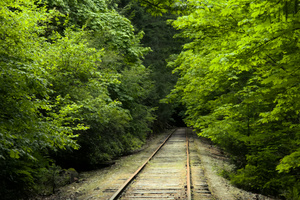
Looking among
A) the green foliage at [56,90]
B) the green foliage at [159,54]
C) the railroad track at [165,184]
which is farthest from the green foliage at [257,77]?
the green foliage at [159,54]

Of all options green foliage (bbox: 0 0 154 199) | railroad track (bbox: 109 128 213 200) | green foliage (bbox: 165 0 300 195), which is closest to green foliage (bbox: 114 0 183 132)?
green foliage (bbox: 0 0 154 199)

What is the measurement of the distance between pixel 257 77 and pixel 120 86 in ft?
32.9

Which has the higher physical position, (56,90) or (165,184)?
(56,90)

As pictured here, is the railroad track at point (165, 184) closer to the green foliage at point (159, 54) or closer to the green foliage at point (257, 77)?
the green foliage at point (257, 77)

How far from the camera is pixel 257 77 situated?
8219 mm

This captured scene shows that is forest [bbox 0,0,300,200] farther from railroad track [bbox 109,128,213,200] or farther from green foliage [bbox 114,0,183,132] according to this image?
green foliage [bbox 114,0,183,132]

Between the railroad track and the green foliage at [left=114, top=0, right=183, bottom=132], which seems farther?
the green foliage at [left=114, top=0, right=183, bottom=132]

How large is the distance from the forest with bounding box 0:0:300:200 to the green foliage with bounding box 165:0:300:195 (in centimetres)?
3

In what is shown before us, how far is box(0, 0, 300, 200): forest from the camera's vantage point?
17.3 feet

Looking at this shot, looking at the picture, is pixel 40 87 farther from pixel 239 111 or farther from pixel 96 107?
pixel 239 111

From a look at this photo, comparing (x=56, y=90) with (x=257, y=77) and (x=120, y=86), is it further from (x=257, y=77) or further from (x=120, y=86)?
(x=257, y=77)

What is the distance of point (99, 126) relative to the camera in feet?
40.4

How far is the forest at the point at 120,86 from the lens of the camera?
5285 millimetres

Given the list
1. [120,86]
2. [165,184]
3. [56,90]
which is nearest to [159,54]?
[120,86]
